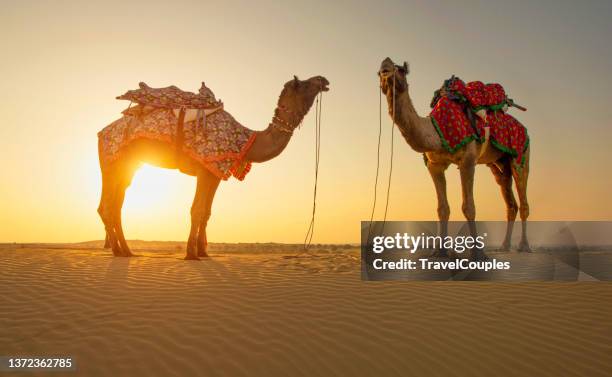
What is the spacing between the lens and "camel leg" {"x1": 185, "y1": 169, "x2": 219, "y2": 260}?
31.8 ft

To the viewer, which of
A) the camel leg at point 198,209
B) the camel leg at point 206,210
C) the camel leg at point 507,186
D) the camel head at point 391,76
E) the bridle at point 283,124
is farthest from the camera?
the camel leg at point 507,186

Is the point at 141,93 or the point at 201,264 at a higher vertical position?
the point at 141,93

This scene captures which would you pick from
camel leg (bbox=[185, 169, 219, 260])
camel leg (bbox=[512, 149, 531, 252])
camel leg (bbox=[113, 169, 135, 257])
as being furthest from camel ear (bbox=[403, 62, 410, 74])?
camel leg (bbox=[113, 169, 135, 257])

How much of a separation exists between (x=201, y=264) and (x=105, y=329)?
4.10m

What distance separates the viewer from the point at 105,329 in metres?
4.66

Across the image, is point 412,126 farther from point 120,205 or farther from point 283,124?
point 120,205

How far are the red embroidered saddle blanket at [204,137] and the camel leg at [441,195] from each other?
3.67 meters

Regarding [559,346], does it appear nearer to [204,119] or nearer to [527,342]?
[527,342]

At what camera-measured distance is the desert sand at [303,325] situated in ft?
13.0

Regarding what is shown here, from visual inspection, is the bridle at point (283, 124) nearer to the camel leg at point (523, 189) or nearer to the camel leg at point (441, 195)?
the camel leg at point (441, 195)

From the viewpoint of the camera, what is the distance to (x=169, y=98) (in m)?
10.3

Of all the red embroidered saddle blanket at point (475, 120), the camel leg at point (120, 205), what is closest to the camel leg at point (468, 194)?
the red embroidered saddle blanket at point (475, 120)

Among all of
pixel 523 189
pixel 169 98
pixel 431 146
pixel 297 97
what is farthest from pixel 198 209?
pixel 523 189

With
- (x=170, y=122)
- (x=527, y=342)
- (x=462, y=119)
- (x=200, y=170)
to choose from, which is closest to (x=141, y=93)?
(x=170, y=122)
